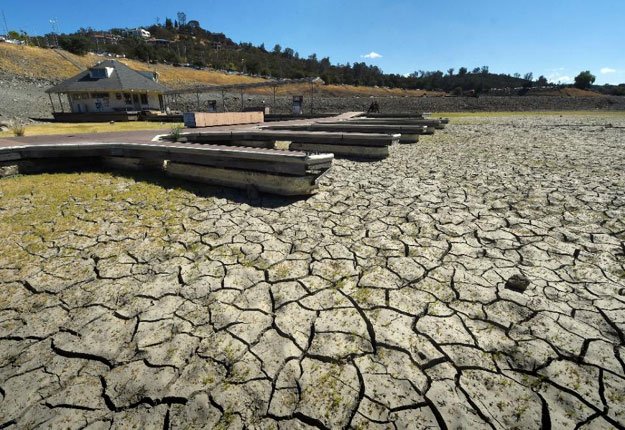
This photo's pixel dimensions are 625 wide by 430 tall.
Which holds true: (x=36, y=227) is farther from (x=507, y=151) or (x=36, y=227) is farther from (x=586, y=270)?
(x=507, y=151)

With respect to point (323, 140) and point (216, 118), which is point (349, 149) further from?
point (216, 118)

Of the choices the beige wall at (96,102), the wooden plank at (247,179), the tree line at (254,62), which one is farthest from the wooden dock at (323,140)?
the tree line at (254,62)

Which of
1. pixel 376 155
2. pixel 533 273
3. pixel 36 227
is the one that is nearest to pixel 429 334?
pixel 533 273

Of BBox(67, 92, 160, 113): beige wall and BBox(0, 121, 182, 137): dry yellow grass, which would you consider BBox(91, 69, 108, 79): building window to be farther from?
BBox(0, 121, 182, 137): dry yellow grass

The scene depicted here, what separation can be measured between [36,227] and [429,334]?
520 cm

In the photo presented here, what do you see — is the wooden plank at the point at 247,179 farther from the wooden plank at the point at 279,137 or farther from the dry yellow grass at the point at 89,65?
the dry yellow grass at the point at 89,65

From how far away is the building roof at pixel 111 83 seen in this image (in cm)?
2572

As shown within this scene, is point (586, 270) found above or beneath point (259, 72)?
beneath

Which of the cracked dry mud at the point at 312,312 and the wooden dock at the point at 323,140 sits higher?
the wooden dock at the point at 323,140

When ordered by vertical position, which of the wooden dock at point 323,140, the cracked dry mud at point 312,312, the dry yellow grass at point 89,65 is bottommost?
the cracked dry mud at point 312,312

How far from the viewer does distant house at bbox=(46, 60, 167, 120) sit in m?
26.1

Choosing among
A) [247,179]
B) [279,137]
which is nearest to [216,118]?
[279,137]

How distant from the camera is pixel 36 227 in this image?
4.31 metres

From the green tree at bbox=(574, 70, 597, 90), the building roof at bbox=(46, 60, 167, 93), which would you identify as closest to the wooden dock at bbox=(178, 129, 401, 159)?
the building roof at bbox=(46, 60, 167, 93)
